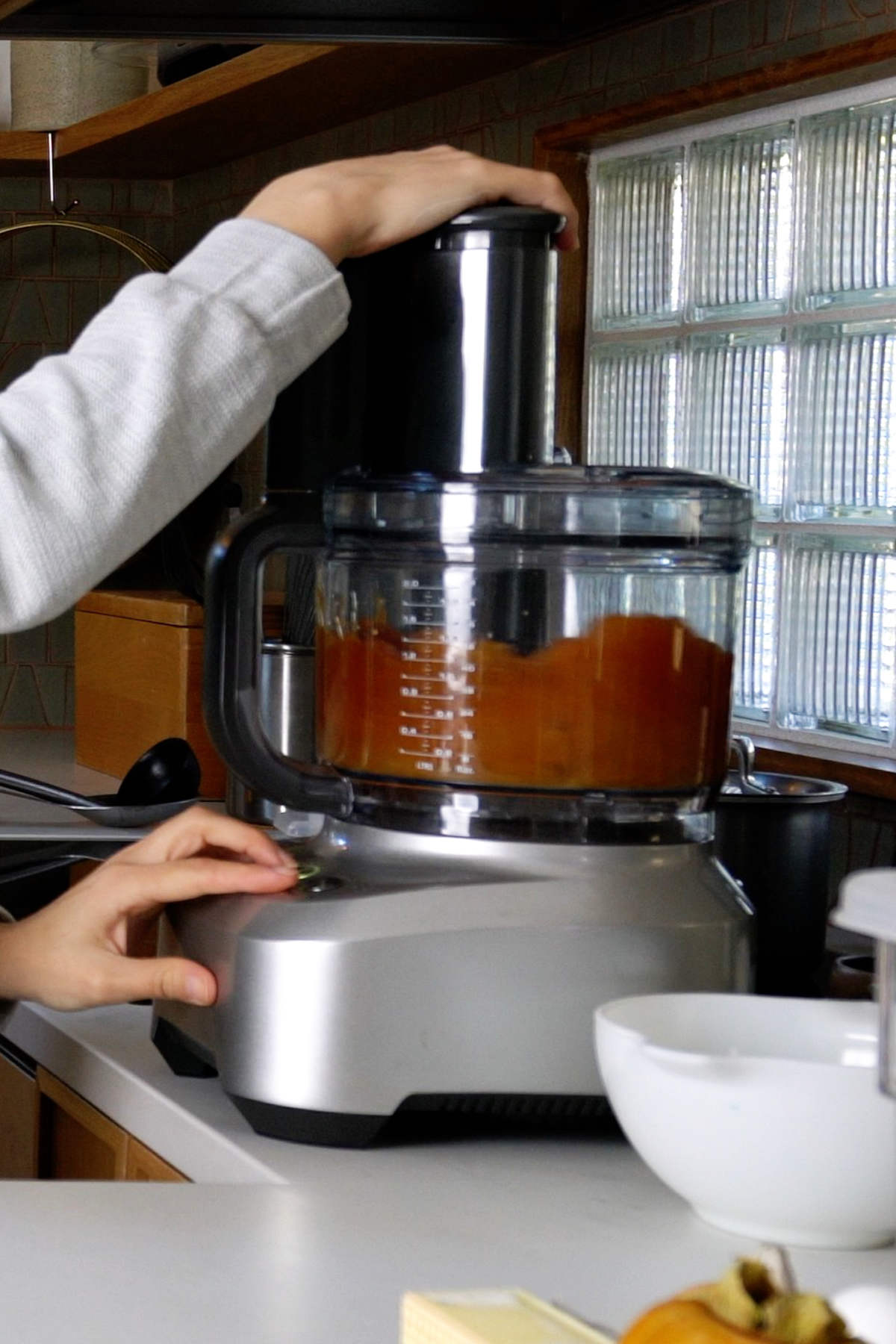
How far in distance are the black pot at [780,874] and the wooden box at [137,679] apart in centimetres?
117

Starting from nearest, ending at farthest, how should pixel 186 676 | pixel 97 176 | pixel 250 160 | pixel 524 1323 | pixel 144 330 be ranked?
pixel 524 1323, pixel 144 330, pixel 186 676, pixel 250 160, pixel 97 176

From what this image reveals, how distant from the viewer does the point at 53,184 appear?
9.53 feet

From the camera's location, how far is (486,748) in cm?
91

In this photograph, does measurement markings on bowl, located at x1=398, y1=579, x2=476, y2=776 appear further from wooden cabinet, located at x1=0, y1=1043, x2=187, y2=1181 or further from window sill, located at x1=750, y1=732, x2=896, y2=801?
window sill, located at x1=750, y1=732, x2=896, y2=801

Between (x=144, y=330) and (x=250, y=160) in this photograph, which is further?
(x=250, y=160)

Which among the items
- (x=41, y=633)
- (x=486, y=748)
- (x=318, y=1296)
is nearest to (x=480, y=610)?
(x=486, y=748)

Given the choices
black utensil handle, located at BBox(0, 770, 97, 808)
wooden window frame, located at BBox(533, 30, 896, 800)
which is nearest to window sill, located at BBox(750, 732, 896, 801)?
wooden window frame, located at BBox(533, 30, 896, 800)

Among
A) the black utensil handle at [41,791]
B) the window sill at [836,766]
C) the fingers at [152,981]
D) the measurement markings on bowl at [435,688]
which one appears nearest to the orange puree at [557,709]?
the measurement markings on bowl at [435,688]

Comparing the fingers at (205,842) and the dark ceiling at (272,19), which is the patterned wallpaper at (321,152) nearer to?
the dark ceiling at (272,19)

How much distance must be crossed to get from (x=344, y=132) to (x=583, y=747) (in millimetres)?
1737

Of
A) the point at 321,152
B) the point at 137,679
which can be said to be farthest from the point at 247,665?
the point at 321,152

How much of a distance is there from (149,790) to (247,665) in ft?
3.78

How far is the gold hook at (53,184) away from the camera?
2.80 m

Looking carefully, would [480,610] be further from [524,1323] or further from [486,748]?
[524,1323]
